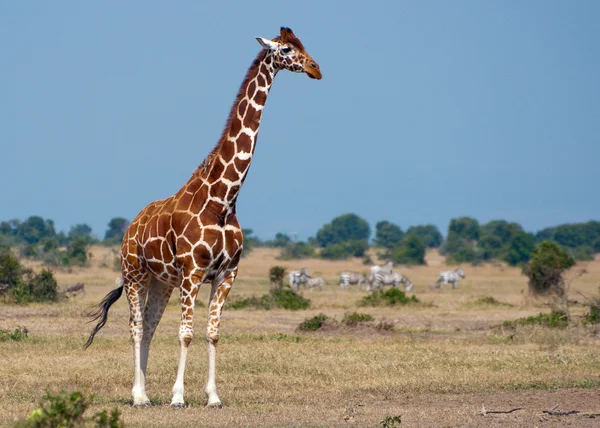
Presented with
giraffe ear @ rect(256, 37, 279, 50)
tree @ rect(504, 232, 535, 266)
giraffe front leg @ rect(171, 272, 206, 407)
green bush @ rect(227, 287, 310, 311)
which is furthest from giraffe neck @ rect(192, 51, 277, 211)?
tree @ rect(504, 232, 535, 266)

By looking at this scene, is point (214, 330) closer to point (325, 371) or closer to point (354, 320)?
point (325, 371)

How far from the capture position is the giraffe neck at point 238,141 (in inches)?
433

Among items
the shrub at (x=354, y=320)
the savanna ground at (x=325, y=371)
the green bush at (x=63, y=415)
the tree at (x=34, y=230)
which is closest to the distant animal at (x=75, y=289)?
the savanna ground at (x=325, y=371)

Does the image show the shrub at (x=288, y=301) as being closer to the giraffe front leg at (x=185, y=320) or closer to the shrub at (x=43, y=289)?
the shrub at (x=43, y=289)

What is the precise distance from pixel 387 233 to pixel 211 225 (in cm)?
9081

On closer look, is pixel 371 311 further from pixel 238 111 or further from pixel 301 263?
pixel 301 263

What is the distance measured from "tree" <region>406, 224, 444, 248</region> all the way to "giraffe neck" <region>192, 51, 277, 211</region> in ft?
300

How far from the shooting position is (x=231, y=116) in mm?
11234

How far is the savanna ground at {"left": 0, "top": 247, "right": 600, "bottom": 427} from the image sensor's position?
10.3 m

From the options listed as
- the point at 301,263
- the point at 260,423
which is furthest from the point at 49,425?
the point at 301,263

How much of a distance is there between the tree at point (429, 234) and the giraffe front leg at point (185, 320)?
91.9 m

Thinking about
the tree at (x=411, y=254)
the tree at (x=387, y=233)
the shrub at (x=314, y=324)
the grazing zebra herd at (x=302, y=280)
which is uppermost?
the tree at (x=387, y=233)

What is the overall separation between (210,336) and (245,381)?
2.27 metres

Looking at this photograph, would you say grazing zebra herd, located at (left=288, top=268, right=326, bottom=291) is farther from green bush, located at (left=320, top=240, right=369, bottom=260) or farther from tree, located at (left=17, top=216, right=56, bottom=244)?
tree, located at (left=17, top=216, right=56, bottom=244)
